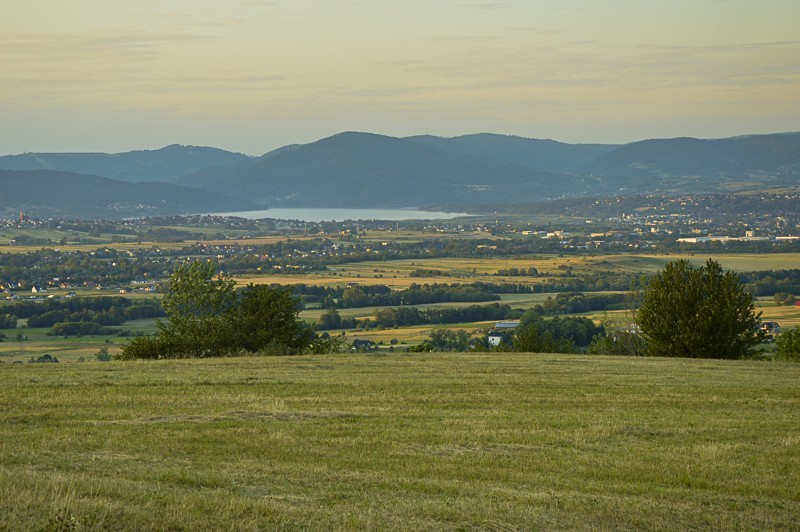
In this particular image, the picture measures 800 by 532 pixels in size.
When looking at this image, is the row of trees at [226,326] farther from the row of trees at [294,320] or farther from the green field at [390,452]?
the green field at [390,452]

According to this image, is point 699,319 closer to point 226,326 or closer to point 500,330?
point 226,326

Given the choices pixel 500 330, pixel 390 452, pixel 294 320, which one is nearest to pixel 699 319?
pixel 294 320

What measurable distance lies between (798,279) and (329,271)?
52.7m

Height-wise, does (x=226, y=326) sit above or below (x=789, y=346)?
above

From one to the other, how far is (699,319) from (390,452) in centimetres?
2610

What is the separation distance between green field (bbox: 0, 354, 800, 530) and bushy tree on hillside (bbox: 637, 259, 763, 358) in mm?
13089

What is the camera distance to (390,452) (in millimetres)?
13953

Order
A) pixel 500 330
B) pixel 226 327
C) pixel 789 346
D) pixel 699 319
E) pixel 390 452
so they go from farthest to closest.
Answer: pixel 500 330
pixel 789 346
pixel 699 319
pixel 226 327
pixel 390 452

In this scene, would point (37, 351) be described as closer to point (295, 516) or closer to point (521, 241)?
point (295, 516)

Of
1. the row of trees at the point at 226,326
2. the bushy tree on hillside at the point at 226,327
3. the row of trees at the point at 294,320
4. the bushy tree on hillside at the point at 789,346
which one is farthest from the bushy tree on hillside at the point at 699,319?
the bushy tree on hillside at the point at 226,327

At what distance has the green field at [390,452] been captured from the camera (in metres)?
10.1

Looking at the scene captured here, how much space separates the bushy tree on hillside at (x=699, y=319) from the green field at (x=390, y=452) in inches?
515

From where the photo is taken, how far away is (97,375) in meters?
23.1

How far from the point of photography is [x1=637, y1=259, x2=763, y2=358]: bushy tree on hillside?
3719 cm
